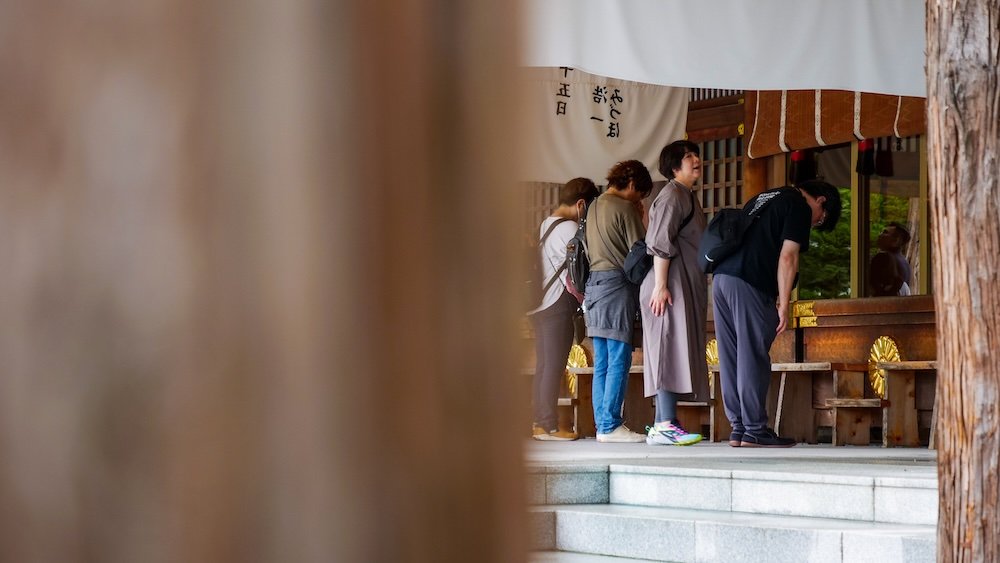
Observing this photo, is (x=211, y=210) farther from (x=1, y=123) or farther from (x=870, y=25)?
(x=870, y=25)

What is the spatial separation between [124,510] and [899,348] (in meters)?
8.28

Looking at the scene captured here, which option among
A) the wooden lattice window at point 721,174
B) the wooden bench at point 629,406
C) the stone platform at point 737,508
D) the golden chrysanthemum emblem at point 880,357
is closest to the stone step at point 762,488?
the stone platform at point 737,508

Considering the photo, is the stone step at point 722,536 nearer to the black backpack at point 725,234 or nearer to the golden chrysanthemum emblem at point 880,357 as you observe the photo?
the black backpack at point 725,234

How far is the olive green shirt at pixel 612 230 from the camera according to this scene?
6660 mm

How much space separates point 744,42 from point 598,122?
10.2 feet

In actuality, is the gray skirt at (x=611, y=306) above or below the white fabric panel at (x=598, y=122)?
below

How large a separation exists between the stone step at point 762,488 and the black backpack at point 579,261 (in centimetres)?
197

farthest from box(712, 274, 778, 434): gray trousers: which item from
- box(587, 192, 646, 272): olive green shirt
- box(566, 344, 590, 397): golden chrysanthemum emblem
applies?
box(566, 344, 590, 397): golden chrysanthemum emblem

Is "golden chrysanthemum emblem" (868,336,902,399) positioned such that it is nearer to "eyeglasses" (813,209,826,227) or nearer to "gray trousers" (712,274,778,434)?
"eyeglasses" (813,209,826,227)

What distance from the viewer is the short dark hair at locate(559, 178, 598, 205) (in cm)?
718

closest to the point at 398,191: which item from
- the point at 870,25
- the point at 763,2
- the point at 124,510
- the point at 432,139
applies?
the point at 432,139

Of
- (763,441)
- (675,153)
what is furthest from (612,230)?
(763,441)

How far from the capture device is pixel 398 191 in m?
0.37

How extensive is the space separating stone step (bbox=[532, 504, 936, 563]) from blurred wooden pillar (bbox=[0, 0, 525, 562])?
3.53 meters
